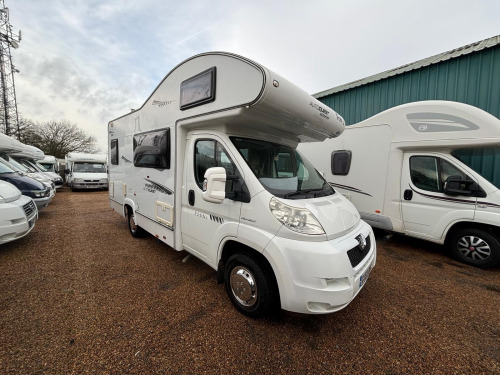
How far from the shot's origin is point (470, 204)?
378cm

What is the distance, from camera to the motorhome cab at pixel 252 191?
6.39 feet

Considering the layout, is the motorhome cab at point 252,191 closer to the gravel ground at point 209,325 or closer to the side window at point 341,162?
the gravel ground at point 209,325

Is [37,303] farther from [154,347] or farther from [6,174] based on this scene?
[6,174]

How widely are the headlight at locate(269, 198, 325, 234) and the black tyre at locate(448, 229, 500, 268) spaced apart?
12.4 feet

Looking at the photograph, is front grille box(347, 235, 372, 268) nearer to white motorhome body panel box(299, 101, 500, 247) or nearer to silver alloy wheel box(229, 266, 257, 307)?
silver alloy wheel box(229, 266, 257, 307)

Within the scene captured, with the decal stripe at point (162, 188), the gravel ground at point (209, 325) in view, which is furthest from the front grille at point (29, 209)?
the decal stripe at point (162, 188)

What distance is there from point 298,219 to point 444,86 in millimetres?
7046

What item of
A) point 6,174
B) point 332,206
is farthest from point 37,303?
point 6,174

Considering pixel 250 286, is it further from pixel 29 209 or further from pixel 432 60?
pixel 432 60

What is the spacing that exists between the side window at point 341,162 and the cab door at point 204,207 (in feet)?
12.5

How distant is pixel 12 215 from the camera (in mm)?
3699

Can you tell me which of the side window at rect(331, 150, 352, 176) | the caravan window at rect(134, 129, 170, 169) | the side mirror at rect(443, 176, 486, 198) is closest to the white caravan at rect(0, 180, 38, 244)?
the caravan window at rect(134, 129, 170, 169)

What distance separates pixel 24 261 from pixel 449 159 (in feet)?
25.3

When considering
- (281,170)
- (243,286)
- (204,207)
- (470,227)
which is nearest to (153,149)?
(204,207)
